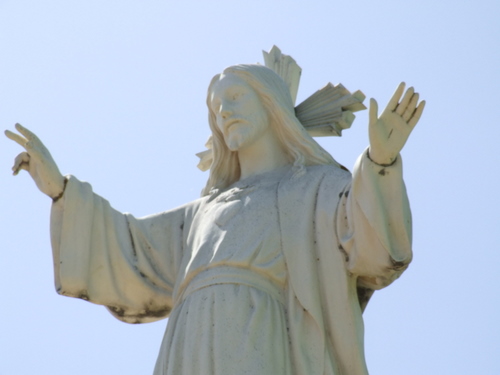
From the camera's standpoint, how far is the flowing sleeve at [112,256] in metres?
12.6

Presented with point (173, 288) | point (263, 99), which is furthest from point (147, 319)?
point (263, 99)

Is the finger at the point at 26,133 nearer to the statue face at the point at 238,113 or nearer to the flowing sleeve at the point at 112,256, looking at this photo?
the flowing sleeve at the point at 112,256

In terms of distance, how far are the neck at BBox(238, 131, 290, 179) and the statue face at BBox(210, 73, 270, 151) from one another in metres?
0.06

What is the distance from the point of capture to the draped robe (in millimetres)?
11500

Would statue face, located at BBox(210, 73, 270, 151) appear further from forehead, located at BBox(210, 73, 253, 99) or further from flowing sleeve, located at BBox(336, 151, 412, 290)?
flowing sleeve, located at BBox(336, 151, 412, 290)

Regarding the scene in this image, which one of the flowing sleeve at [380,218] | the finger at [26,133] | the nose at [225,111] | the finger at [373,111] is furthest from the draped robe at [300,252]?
the nose at [225,111]

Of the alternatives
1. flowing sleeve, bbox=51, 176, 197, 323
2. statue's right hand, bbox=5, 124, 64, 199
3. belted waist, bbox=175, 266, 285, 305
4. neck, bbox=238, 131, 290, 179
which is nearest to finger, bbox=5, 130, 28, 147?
statue's right hand, bbox=5, 124, 64, 199

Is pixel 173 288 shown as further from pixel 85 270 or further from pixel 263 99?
pixel 263 99

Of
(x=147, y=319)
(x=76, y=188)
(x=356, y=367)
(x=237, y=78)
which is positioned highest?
(x=237, y=78)

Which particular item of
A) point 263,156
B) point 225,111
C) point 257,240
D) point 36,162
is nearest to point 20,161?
point 36,162

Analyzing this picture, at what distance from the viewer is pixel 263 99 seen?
1288 centimetres

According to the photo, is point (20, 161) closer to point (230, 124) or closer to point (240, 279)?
point (230, 124)

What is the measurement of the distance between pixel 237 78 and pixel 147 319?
2.00m

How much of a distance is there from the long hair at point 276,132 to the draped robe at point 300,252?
17cm
